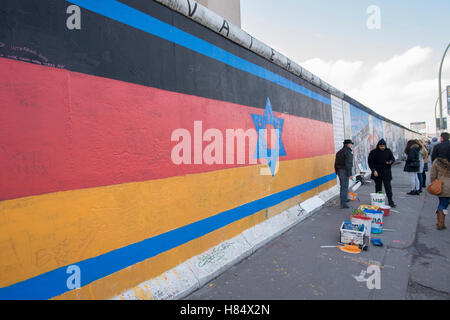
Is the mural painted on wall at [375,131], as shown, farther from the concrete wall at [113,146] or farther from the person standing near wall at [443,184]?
the concrete wall at [113,146]

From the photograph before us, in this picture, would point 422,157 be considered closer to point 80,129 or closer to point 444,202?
point 444,202

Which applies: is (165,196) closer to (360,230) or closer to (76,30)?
(76,30)

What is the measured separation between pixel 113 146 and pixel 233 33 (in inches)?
121

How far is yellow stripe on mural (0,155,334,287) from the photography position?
197cm

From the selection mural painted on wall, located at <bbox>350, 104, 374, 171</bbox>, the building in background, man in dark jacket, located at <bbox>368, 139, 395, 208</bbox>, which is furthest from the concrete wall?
the building in background

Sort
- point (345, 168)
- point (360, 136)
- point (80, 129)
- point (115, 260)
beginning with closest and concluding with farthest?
point (80, 129)
point (115, 260)
point (345, 168)
point (360, 136)

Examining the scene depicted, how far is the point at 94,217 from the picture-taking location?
2.47 m

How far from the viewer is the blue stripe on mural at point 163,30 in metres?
2.61

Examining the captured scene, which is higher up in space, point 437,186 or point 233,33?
point 233,33

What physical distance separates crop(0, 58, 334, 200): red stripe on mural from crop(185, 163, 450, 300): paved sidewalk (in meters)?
1.65

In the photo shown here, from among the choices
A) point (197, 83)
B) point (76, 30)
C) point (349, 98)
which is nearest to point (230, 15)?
point (349, 98)

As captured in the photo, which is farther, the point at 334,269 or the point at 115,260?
the point at 334,269

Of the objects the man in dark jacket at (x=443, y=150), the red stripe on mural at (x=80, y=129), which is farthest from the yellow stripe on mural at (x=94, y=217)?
the man in dark jacket at (x=443, y=150)

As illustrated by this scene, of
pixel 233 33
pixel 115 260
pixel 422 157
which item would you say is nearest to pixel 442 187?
pixel 422 157
